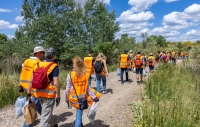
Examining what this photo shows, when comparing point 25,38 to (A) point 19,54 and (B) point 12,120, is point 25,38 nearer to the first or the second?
(A) point 19,54

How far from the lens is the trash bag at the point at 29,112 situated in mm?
4109

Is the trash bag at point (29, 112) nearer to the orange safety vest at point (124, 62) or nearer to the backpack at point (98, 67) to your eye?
the backpack at point (98, 67)

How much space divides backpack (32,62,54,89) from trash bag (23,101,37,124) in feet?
2.00

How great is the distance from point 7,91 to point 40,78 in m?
3.87

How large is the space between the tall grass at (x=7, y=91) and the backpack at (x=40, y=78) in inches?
145

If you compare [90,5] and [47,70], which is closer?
[47,70]

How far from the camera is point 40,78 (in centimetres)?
375

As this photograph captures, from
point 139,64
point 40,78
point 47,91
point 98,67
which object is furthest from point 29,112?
point 139,64

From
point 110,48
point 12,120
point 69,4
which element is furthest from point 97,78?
point 69,4

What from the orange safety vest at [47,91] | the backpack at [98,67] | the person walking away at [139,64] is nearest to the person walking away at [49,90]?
the orange safety vest at [47,91]

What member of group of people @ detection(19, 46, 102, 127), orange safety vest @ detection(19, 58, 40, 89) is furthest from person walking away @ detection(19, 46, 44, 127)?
group of people @ detection(19, 46, 102, 127)

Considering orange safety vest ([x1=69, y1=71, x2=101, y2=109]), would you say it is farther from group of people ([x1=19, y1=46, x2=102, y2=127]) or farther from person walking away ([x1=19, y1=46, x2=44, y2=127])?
person walking away ([x1=19, y1=46, x2=44, y2=127])

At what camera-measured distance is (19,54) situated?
23062mm

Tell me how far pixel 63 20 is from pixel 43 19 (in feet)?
8.89
